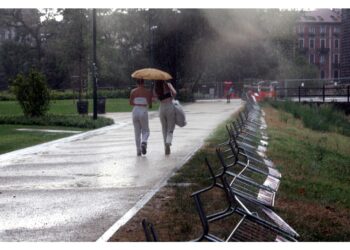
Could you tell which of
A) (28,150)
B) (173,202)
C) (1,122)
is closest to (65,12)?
(1,122)

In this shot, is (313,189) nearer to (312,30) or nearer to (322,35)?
(312,30)

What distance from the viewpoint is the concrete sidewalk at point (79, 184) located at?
6.82 m

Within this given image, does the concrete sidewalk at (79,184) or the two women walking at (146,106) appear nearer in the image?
the concrete sidewalk at (79,184)

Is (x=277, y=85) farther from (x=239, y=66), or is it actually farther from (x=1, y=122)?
(x=1, y=122)

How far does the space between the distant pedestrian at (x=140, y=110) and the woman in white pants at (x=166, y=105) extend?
0.67 feet

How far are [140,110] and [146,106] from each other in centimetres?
13

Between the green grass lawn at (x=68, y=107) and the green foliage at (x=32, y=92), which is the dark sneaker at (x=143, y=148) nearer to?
the green foliage at (x=32, y=92)

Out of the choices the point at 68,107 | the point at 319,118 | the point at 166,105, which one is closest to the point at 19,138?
the point at 166,105

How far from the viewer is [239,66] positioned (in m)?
35.4

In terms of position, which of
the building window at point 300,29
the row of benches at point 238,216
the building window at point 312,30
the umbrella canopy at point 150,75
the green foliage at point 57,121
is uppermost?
the building window at point 300,29

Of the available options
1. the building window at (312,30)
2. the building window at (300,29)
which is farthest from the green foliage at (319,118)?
the building window at (312,30)

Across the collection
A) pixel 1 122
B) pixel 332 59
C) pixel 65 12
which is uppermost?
pixel 65 12

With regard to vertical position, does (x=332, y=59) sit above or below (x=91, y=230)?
above

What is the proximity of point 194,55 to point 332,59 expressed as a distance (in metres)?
4.10
